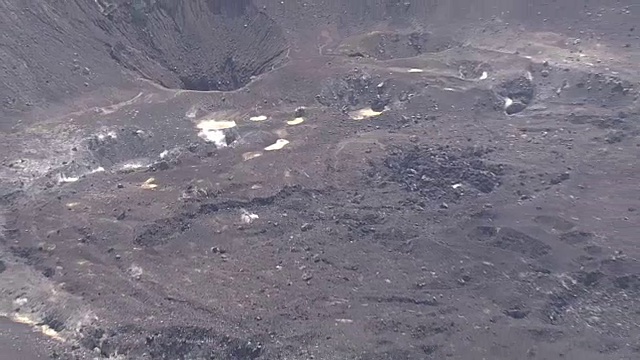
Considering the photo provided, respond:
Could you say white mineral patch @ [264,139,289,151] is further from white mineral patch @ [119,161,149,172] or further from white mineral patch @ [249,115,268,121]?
white mineral patch @ [119,161,149,172]

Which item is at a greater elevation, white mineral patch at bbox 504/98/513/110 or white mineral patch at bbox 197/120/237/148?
white mineral patch at bbox 197/120/237/148

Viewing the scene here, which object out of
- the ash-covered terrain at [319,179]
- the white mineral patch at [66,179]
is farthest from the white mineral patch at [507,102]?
the white mineral patch at [66,179]

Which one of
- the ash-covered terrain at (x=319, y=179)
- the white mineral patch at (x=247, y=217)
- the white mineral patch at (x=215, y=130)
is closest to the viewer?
the ash-covered terrain at (x=319, y=179)

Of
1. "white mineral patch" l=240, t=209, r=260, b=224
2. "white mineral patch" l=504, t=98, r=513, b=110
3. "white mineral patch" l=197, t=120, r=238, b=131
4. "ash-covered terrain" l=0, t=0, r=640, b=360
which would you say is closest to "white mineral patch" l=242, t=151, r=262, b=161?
"ash-covered terrain" l=0, t=0, r=640, b=360

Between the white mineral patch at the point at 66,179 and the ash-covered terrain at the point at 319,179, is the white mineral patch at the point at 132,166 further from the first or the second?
the white mineral patch at the point at 66,179

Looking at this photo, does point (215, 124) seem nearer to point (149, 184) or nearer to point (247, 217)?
point (149, 184)

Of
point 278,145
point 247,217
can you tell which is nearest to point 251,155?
point 278,145
